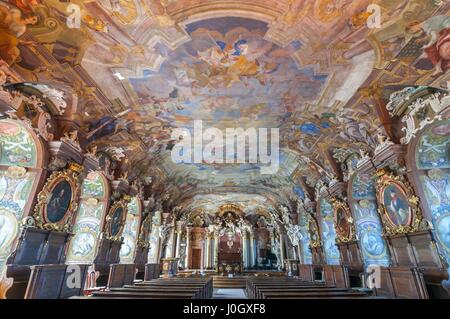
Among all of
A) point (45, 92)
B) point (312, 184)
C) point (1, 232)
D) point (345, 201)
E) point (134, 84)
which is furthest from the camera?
point (312, 184)

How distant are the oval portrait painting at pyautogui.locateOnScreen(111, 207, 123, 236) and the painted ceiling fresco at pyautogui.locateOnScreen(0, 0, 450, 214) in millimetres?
2911

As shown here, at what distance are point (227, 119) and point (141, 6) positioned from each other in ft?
17.2

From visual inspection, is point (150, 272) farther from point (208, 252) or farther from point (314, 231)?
point (208, 252)

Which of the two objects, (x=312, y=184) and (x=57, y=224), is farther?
(x=312, y=184)

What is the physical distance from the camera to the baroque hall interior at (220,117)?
5.60m

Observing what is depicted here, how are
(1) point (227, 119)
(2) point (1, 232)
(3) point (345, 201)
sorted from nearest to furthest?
(2) point (1, 232)
(1) point (227, 119)
(3) point (345, 201)

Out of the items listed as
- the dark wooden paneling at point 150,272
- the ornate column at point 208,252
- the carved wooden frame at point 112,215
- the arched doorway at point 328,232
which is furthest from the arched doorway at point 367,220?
the ornate column at point 208,252

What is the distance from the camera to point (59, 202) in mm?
7836

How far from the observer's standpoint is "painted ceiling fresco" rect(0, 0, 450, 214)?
213 inches

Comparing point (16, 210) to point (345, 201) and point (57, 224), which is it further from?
point (345, 201)

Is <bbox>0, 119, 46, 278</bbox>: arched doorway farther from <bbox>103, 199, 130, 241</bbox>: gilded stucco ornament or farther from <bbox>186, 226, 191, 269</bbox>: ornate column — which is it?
<bbox>186, 226, 191, 269</bbox>: ornate column

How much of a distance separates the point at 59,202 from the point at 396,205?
11.2 m

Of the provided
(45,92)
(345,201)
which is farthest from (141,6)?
(345,201)

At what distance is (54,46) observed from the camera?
5.93 meters
